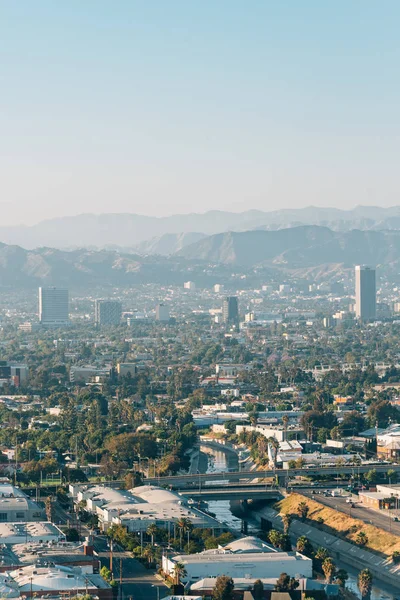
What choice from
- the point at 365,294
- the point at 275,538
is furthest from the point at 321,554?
the point at 365,294

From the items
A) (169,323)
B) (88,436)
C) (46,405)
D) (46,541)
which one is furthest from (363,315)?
(46,541)

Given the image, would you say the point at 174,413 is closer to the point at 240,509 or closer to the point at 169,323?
the point at 240,509

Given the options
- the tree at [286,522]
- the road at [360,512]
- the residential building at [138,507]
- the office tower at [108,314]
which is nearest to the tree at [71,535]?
the residential building at [138,507]

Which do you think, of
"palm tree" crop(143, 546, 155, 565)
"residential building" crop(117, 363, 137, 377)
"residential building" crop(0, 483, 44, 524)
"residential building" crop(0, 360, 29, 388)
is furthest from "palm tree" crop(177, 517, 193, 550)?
"residential building" crop(117, 363, 137, 377)

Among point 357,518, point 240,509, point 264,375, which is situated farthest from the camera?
point 264,375

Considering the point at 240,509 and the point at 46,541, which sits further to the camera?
the point at 240,509

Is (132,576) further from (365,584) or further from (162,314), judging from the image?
(162,314)
